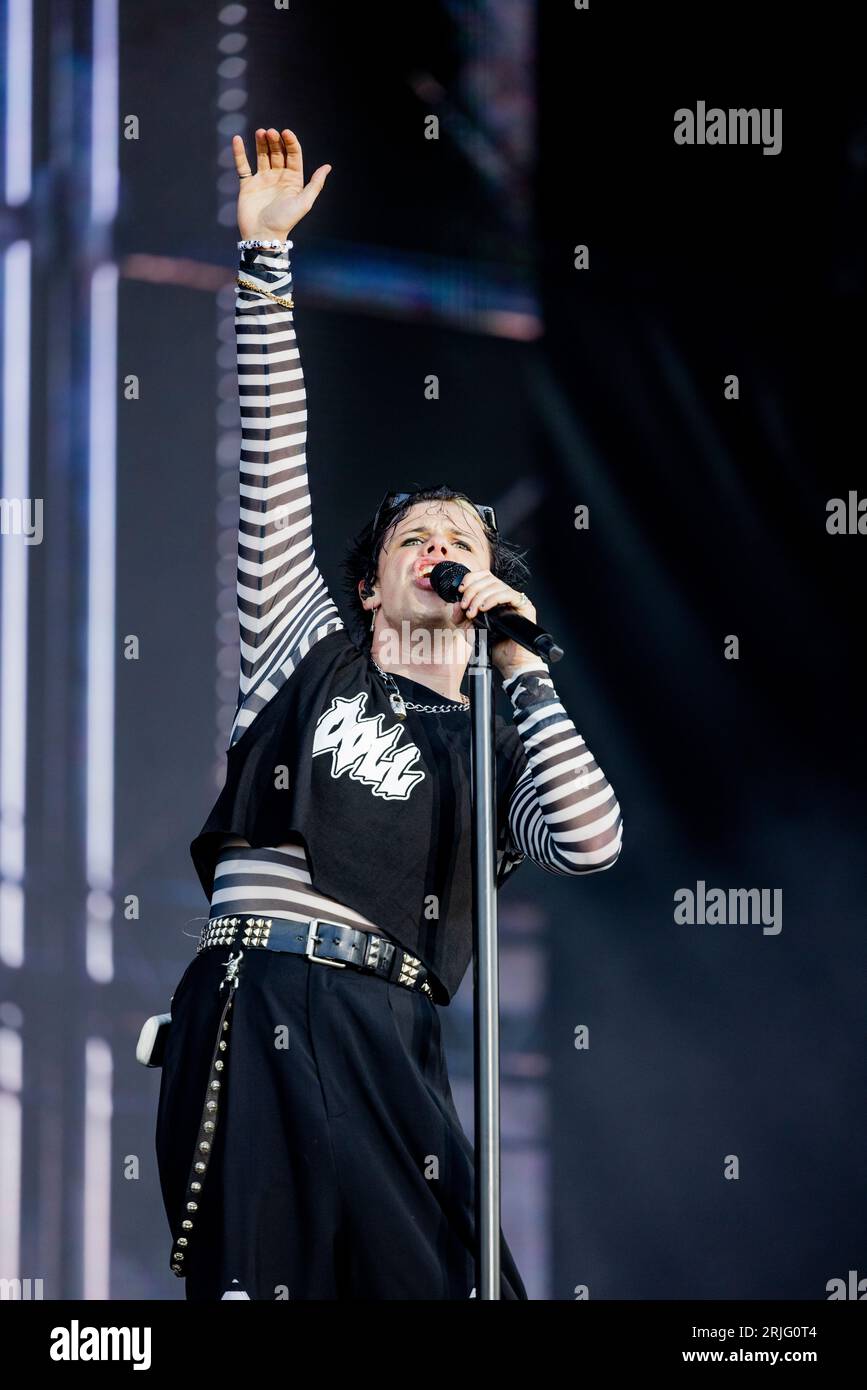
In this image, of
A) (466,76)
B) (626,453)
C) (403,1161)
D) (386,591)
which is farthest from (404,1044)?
(466,76)

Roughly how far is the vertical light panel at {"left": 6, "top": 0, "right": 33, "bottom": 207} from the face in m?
1.07

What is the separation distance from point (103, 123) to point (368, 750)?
1.43 m

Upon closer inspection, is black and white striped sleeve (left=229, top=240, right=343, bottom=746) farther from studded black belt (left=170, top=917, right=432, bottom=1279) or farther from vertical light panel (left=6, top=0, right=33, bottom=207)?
vertical light panel (left=6, top=0, right=33, bottom=207)

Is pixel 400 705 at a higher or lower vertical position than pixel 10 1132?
higher

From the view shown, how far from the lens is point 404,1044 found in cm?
216

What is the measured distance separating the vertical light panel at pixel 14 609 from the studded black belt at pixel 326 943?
835mm

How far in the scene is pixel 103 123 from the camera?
3.00 meters

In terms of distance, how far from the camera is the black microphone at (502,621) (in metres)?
1.89

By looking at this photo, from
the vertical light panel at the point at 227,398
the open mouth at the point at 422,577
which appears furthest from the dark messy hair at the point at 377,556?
the vertical light panel at the point at 227,398

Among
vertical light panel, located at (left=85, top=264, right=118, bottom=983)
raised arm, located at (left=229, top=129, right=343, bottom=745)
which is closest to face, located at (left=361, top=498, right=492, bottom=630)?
raised arm, located at (left=229, top=129, right=343, bottom=745)

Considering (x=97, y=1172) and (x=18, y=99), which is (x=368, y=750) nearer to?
(x=97, y=1172)

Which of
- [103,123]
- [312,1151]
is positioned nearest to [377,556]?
[312,1151]

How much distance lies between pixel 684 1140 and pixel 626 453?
127cm

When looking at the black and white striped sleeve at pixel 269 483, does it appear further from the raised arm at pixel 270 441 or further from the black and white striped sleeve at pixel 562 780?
the black and white striped sleeve at pixel 562 780
